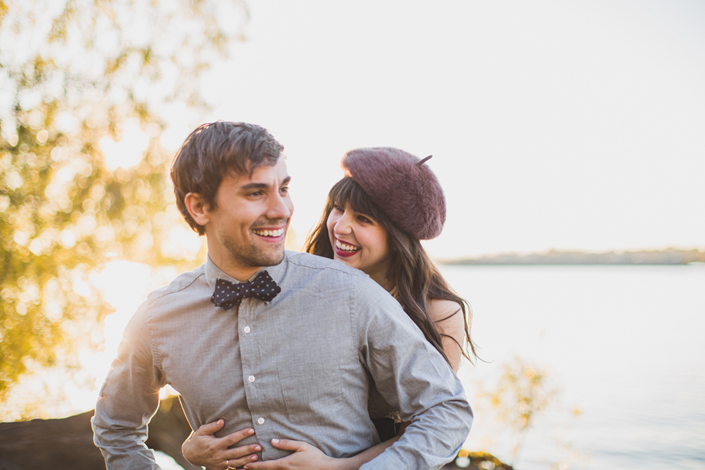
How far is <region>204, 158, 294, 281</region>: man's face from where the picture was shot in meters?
1.62

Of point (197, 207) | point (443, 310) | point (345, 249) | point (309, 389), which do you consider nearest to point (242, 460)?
point (309, 389)

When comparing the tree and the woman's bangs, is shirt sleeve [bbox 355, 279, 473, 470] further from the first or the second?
the tree

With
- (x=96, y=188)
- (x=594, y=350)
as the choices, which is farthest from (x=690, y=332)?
(x=96, y=188)

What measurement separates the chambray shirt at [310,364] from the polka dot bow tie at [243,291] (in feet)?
0.16

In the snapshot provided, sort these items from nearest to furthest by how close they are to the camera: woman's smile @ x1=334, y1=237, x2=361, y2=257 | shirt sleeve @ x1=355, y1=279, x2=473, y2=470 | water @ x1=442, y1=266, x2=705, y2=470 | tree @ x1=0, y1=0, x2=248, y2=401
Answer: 1. shirt sleeve @ x1=355, y1=279, x2=473, y2=470
2. woman's smile @ x1=334, y1=237, x2=361, y2=257
3. tree @ x1=0, y1=0, x2=248, y2=401
4. water @ x1=442, y1=266, x2=705, y2=470

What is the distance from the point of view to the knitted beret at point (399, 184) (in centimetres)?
238

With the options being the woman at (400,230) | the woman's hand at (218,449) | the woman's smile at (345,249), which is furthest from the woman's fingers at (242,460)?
the woman's smile at (345,249)

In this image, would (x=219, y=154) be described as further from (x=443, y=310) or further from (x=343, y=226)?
(x=443, y=310)

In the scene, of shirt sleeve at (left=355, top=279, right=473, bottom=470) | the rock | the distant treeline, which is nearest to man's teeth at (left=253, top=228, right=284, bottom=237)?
shirt sleeve at (left=355, top=279, right=473, bottom=470)

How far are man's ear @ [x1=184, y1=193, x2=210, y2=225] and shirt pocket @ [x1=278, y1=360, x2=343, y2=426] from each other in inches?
23.9

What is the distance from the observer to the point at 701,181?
37.8 feet

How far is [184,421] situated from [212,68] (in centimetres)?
385

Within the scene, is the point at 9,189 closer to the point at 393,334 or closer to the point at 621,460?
the point at 393,334

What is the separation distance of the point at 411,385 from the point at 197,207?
3.25ft
